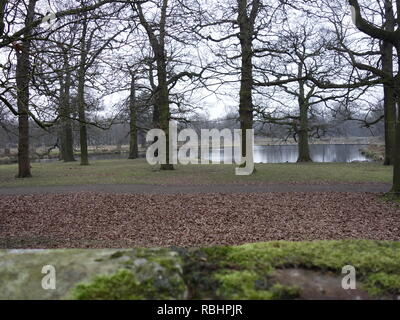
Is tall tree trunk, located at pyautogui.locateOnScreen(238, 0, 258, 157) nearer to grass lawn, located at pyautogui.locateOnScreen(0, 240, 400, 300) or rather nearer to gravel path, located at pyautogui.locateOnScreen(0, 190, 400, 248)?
gravel path, located at pyautogui.locateOnScreen(0, 190, 400, 248)

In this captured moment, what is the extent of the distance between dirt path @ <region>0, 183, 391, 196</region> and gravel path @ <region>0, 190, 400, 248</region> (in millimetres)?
986

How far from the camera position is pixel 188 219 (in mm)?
10250

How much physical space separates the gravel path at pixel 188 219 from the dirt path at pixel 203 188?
38.8 inches

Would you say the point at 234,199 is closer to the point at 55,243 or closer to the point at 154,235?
the point at 154,235

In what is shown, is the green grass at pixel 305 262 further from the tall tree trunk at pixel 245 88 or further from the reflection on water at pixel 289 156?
the reflection on water at pixel 289 156

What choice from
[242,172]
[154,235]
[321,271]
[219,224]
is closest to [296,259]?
[321,271]

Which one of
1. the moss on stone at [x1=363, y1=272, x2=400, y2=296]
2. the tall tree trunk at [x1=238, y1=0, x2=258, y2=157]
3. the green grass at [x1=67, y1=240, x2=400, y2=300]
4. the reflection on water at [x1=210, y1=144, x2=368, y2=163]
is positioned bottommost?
the moss on stone at [x1=363, y1=272, x2=400, y2=296]

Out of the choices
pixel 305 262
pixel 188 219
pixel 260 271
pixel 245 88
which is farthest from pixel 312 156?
pixel 260 271

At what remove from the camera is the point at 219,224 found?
9.70 m

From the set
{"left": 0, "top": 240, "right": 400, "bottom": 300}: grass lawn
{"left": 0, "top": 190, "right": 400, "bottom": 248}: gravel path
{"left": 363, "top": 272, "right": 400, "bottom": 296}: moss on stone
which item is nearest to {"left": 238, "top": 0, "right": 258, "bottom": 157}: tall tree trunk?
{"left": 0, "top": 190, "right": 400, "bottom": 248}: gravel path

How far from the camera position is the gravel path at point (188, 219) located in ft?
27.5

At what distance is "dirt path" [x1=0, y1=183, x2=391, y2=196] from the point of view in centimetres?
1468

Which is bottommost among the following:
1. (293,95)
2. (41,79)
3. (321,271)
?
(321,271)

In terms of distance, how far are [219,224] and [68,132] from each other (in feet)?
102
